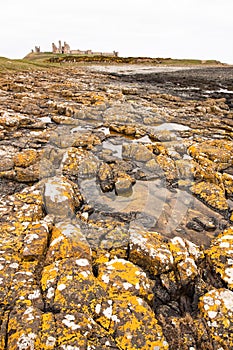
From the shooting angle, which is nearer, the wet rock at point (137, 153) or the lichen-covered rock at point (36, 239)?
the lichen-covered rock at point (36, 239)

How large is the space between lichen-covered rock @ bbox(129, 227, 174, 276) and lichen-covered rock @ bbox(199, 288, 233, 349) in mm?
934

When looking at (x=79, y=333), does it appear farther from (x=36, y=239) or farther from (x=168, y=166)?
(x=168, y=166)

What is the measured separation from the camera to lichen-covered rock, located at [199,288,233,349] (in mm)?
3546

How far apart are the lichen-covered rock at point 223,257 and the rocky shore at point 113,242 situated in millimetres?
20

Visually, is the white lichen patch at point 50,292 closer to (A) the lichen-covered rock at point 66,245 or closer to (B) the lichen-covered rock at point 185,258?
(A) the lichen-covered rock at point 66,245

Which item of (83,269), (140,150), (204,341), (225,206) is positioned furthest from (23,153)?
(204,341)

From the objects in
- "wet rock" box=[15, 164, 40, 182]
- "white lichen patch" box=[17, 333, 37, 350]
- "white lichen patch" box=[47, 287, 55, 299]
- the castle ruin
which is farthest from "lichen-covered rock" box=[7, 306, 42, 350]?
the castle ruin

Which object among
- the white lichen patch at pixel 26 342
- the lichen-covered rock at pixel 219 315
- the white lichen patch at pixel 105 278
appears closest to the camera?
the white lichen patch at pixel 26 342

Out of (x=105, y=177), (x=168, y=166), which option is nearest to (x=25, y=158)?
(x=105, y=177)

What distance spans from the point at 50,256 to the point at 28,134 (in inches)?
318

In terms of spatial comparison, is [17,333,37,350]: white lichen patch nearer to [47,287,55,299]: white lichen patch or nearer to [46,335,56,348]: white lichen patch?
[46,335,56,348]: white lichen patch

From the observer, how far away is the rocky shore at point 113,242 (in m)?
3.59

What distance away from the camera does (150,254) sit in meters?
4.86

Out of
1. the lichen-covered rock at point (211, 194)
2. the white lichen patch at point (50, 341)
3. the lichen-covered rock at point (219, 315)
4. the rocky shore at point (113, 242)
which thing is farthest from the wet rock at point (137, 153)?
the white lichen patch at point (50, 341)
